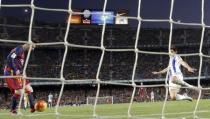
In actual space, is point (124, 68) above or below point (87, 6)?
below

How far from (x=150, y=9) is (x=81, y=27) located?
14.5 feet

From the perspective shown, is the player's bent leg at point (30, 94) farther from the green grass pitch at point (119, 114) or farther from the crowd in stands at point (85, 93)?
the crowd in stands at point (85, 93)

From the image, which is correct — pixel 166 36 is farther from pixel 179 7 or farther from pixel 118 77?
pixel 118 77

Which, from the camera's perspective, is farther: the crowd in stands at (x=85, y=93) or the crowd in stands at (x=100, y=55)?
the crowd in stands at (x=100, y=55)

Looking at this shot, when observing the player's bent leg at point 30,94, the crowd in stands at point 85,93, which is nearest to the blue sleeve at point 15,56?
the player's bent leg at point 30,94

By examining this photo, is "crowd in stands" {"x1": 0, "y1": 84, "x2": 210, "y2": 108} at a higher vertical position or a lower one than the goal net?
lower

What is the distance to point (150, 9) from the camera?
33531 millimetres

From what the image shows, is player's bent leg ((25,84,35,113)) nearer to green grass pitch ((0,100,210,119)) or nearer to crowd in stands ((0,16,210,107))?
green grass pitch ((0,100,210,119))

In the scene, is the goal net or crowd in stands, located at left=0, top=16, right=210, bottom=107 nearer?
the goal net

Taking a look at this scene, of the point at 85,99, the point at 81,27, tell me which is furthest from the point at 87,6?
the point at 85,99

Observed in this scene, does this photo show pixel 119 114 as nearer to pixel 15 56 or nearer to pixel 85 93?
pixel 15 56

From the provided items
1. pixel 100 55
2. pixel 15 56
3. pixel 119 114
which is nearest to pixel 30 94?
pixel 15 56

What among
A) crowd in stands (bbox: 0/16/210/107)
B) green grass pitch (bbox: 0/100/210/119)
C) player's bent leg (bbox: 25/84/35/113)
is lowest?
crowd in stands (bbox: 0/16/210/107)

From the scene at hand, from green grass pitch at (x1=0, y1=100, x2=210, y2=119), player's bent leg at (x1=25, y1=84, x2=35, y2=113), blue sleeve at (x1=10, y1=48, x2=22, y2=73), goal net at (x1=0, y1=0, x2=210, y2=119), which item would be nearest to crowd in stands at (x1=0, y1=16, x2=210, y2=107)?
goal net at (x1=0, y1=0, x2=210, y2=119)
